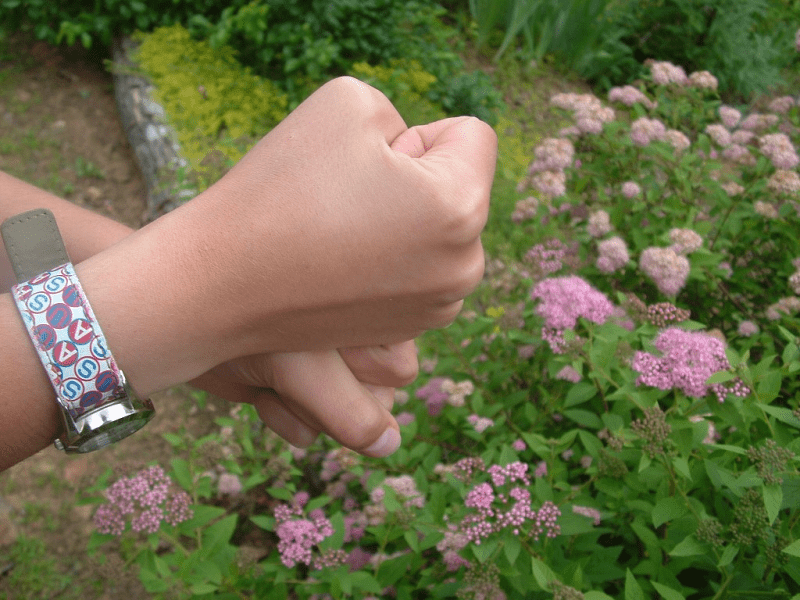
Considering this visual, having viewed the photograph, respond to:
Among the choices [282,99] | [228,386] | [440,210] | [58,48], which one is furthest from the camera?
[58,48]

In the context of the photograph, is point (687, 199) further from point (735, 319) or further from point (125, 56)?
point (125, 56)

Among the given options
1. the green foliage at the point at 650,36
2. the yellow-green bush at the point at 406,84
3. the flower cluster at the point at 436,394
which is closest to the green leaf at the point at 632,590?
the flower cluster at the point at 436,394

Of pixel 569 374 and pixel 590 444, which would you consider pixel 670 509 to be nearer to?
pixel 590 444

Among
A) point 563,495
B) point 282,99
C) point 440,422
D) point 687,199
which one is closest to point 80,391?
point 563,495

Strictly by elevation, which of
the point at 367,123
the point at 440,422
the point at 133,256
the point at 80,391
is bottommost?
the point at 440,422

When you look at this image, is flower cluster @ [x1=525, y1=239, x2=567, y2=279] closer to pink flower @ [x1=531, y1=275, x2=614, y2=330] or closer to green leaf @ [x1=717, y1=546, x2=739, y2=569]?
pink flower @ [x1=531, y1=275, x2=614, y2=330]

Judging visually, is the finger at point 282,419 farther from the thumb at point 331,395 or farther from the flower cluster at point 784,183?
the flower cluster at point 784,183

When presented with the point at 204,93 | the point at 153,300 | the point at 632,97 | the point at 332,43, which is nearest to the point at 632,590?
the point at 153,300

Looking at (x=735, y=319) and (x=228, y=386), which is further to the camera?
(x=735, y=319)
